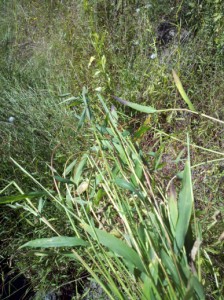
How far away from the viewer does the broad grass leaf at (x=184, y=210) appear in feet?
3.47

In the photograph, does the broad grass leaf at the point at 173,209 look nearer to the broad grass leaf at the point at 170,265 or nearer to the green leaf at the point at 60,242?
the broad grass leaf at the point at 170,265

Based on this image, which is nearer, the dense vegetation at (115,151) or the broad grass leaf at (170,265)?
the broad grass leaf at (170,265)

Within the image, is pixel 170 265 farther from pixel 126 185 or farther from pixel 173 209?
pixel 126 185

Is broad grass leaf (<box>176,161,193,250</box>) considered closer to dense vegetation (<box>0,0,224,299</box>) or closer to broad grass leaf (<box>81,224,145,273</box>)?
dense vegetation (<box>0,0,224,299</box>)

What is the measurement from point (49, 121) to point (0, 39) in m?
1.88

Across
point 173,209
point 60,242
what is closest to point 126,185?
point 173,209

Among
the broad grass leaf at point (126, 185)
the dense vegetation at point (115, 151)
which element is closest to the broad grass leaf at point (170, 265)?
the dense vegetation at point (115, 151)

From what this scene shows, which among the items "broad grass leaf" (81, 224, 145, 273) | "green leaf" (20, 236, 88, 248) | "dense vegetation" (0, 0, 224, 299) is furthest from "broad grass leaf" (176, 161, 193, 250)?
"green leaf" (20, 236, 88, 248)

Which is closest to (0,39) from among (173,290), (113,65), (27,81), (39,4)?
(39,4)

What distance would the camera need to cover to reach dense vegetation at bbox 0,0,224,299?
1.13 metres

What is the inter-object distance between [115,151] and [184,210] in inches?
17.8

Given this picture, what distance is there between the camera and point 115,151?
1.46 metres

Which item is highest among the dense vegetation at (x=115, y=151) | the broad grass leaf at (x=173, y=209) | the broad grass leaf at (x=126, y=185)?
the broad grass leaf at (x=126, y=185)

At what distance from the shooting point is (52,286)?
1.82 m
